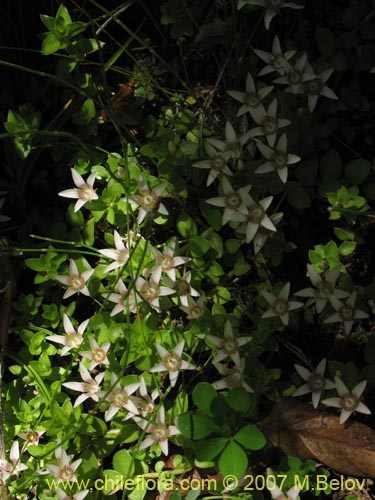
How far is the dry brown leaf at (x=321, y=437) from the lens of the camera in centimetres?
202

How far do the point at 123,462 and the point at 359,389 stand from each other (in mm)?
796

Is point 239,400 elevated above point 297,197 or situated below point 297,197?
below

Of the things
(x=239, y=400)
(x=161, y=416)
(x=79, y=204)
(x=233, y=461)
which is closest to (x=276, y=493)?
(x=233, y=461)

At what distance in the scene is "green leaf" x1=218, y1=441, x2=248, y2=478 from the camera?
1895mm

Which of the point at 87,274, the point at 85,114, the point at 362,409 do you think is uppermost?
the point at 85,114

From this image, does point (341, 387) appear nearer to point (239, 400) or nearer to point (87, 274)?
Result: point (239, 400)

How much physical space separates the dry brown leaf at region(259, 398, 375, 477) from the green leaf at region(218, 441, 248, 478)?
0.71 feet

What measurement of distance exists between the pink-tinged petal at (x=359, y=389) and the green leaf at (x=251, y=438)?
31 cm

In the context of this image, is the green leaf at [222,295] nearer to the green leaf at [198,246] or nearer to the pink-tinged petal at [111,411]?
the green leaf at [198,246]

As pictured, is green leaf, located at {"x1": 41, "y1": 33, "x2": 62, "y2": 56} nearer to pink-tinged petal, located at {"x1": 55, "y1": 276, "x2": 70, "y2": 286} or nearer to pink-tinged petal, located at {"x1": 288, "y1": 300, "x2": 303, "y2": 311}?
pink-tinged petal, located at {"x1": 55, "y1": 276, "x2": 70, "y2": 286}

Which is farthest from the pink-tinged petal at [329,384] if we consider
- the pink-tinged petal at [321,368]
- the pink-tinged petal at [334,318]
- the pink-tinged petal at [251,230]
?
the pink-tinged petal at [251,230]

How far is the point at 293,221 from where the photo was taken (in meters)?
2.31

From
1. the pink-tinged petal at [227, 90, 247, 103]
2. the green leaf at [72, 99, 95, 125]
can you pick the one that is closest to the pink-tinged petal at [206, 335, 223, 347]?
the pink-tinged petal at [227, 90, 247, 103]

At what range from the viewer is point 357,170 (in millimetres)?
2154
